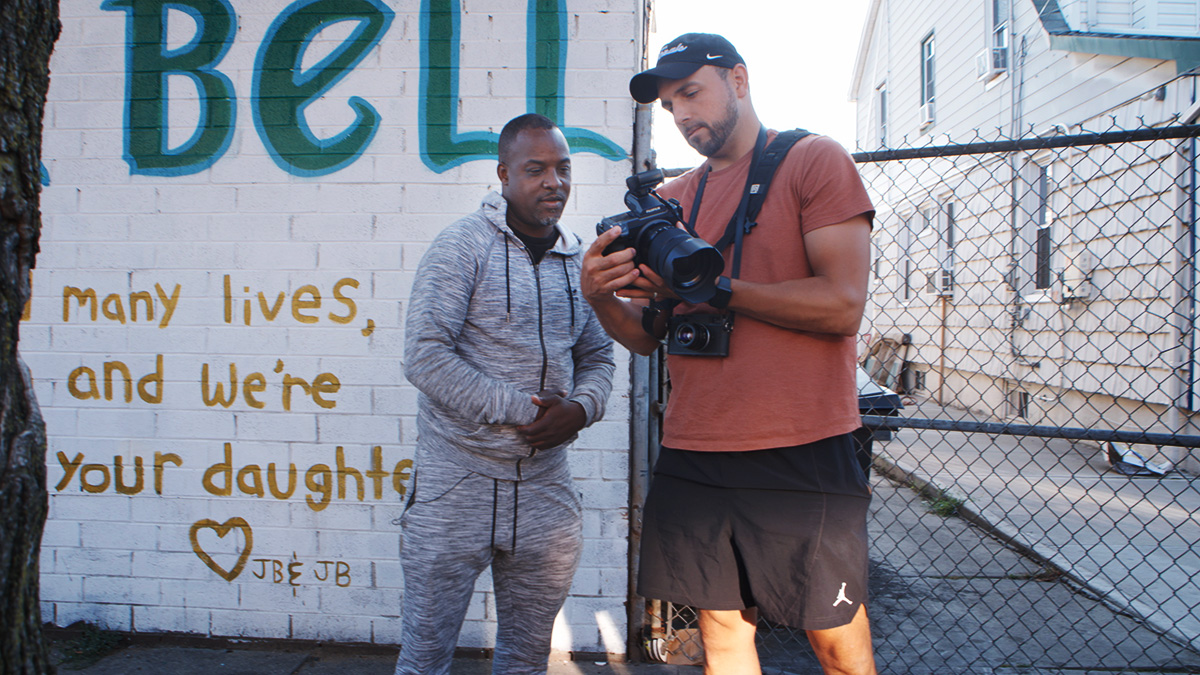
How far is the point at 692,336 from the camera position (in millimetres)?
1809

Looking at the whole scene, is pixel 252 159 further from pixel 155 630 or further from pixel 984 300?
pixel 984 300

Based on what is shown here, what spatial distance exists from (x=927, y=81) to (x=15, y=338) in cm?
1377

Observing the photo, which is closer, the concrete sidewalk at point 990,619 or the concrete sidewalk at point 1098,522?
the concrete sidewalk at point 990,619

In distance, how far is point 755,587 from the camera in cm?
174

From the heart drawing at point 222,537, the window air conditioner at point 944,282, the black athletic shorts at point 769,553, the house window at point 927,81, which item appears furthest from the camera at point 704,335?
the house window at point 927,81

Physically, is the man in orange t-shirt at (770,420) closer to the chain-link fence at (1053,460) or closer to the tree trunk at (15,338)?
the tree trunk at (15,338)

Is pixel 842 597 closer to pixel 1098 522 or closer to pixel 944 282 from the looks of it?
pixel 1098 522

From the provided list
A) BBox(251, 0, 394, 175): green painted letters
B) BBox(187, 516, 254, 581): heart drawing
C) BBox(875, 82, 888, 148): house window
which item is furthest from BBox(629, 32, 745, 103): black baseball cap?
BBox(875, 82, 888, 148): house window

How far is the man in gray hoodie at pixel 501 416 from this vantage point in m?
1.96

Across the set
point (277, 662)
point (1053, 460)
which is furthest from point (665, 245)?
point (1053, 460)

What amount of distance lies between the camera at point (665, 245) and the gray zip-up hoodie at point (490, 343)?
392mm

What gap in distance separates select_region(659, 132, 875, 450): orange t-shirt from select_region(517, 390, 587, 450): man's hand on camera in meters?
0.35

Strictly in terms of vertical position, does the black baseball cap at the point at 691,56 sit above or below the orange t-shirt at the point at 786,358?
above

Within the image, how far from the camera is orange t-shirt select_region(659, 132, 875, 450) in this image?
1.73 m
